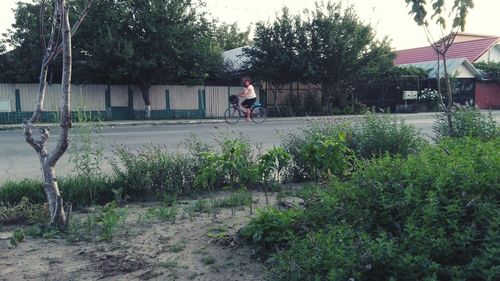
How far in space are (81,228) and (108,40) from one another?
18.4 m

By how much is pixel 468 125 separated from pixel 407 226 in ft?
14.3

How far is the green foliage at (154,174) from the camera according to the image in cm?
595

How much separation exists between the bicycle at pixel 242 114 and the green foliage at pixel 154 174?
1530cm

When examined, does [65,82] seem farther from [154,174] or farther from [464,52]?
[464,52]

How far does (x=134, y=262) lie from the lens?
3852 mm

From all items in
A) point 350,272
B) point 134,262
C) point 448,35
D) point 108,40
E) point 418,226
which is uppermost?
point 108,40

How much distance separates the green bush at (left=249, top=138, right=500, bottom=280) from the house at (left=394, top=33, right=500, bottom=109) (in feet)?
108

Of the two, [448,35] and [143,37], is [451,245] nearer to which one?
[448,35]

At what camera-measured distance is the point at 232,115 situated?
23031 mm

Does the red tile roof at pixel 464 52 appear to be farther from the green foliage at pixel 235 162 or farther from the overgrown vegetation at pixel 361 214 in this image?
the overgrown vegetation at pixel 361 214

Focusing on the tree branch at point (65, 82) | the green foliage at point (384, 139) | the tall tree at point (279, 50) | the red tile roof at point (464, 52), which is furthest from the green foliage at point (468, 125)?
the red tile roof at point (464, 52)

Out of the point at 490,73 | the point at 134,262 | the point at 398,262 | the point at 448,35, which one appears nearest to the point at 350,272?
the point at 398,262

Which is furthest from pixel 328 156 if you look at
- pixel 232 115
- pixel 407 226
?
pixel 232 115

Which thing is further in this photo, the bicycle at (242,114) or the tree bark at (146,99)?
the tree bark at (146,99)
